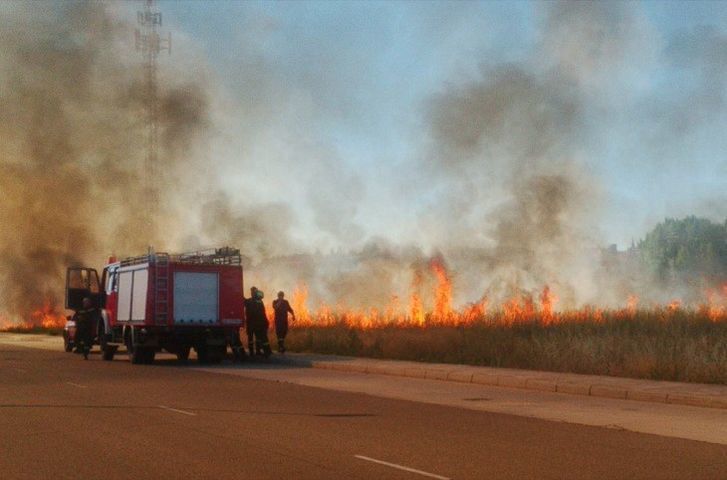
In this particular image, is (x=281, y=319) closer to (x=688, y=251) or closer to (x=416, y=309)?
(x=416, y=309)

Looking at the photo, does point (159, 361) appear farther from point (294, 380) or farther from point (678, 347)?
point (678, 347)

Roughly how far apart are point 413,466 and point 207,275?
58.6ft

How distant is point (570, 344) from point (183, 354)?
A: 11854mm

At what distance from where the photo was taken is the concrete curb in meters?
15.2

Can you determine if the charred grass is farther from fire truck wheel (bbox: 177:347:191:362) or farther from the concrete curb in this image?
fire truck wheel (bbox: 177:347:191:362)

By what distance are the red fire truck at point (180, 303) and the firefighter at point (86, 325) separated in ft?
9.31

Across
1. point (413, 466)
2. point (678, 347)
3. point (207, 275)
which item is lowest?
point (413, 466)

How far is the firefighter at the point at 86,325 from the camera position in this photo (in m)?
30.1

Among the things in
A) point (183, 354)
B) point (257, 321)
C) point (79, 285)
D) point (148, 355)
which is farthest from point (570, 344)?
point (79, 285)

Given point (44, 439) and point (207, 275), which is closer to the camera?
point (44, 439)

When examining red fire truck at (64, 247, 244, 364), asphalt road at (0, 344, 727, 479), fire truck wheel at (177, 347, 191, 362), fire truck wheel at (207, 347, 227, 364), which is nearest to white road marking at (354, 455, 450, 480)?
asphalt road at (0, 344, 727, 479)

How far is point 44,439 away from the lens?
10844mm

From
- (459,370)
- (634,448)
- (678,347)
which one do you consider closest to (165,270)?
(459,370)

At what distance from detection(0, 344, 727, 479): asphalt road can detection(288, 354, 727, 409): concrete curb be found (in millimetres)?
3385
